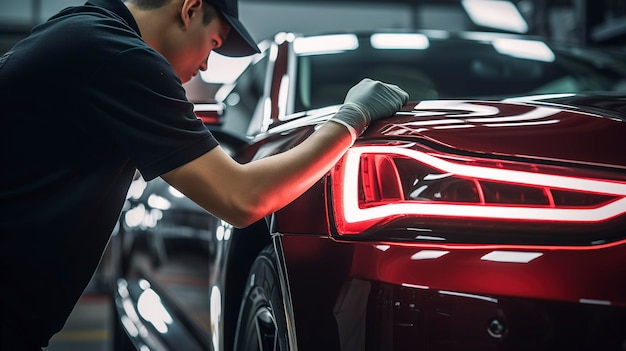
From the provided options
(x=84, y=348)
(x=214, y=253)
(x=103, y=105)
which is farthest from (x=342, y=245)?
(x=84, y=348)

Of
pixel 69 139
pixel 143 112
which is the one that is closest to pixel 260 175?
pixel 143 112

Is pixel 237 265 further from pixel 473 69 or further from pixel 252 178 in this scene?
pixel 473 69

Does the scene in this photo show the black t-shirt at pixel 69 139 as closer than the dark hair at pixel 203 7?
Yes

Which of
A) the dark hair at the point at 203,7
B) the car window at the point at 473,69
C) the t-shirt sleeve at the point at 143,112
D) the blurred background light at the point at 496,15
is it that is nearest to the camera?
the t-shirt sleeve at the point at 143,112

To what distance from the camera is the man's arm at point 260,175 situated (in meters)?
1.58

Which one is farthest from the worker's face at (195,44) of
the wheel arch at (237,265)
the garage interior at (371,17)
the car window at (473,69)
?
the garage interior at (371,17)

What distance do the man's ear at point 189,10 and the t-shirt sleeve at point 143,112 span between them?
0.25 meters

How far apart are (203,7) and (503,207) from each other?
2.69 feet

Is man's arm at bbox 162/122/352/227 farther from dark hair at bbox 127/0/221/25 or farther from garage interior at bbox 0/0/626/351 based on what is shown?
garage interior at bbox 0/0/626/351

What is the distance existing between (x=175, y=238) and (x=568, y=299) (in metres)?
1.90

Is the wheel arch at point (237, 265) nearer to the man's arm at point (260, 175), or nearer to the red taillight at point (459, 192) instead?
the man's arm at point (260, 175)

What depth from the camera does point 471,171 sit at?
1460mm

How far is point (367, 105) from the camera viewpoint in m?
1.68

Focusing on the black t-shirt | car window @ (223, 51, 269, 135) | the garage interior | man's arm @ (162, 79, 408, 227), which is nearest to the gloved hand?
man's arm @ (162, 79, 408, 227)
